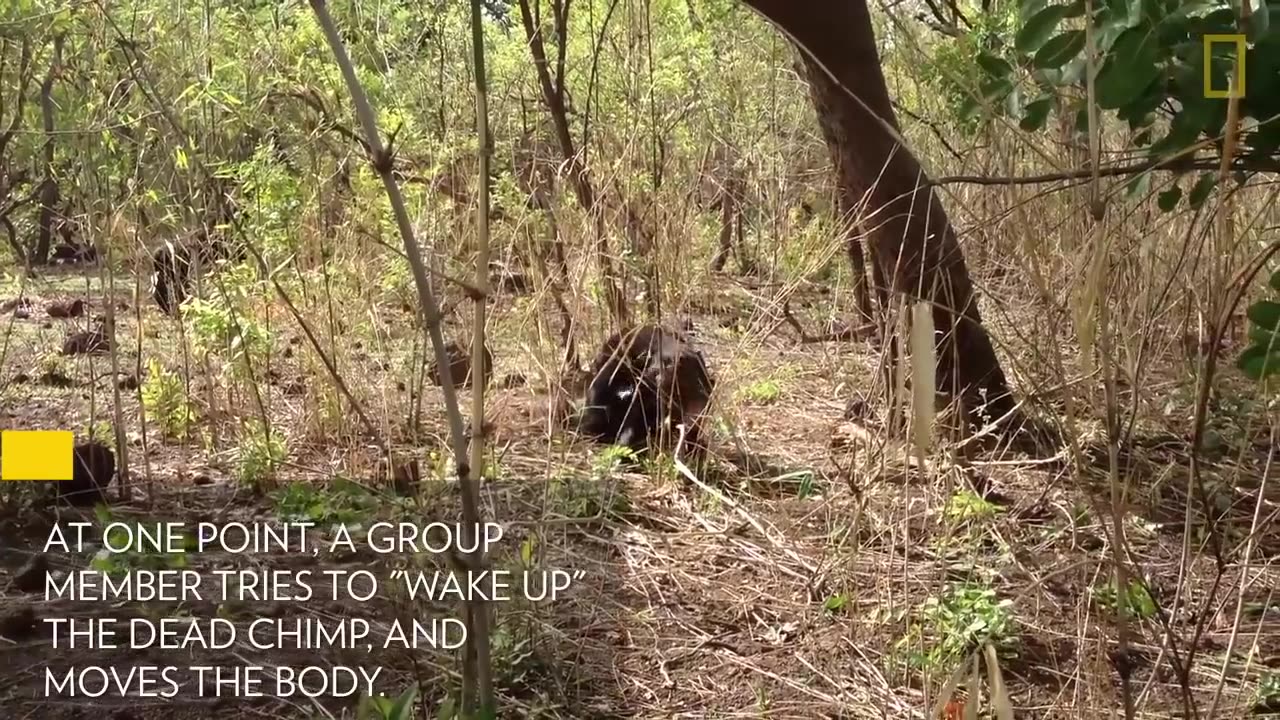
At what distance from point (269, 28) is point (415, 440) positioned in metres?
1.39

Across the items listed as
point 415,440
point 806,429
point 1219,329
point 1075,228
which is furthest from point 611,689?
Result: point 1075,228

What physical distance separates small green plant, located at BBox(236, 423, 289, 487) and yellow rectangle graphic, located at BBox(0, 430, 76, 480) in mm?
309

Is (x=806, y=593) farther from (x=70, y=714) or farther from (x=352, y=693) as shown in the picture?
(x=70, y=714)

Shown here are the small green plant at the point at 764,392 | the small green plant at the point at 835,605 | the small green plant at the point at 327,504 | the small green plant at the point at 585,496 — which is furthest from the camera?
the small green plant at the point at 764,392

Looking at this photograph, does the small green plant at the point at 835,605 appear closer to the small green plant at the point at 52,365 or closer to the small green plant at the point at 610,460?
the small green plant at the point at 610,460

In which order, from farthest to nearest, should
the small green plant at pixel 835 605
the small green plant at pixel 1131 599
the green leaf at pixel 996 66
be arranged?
the small green plant at pixel 835 605 → the green leaf at pixel 996 66 → the small green plant at pixel 1131 599

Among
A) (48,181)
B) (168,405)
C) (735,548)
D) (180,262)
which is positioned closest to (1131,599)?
(735,548)

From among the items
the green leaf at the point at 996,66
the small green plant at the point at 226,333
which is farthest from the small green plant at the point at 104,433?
the green leaf at the point at 996,66

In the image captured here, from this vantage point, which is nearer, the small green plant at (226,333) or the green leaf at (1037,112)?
the green leaf at (1037,112)

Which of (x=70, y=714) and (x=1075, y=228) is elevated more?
(x=1075, y=228)

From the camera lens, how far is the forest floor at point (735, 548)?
60.4 inches

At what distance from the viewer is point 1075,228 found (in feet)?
8.64

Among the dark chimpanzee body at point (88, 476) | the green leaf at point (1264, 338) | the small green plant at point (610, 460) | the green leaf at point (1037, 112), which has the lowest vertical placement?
the small green plant at point (610, 460)

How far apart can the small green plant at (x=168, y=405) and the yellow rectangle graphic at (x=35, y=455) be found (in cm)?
35
